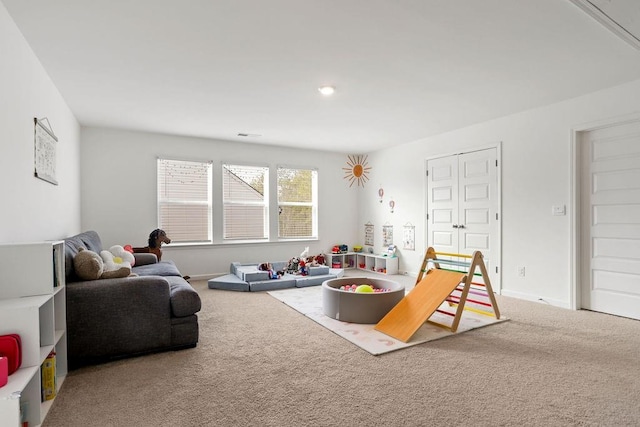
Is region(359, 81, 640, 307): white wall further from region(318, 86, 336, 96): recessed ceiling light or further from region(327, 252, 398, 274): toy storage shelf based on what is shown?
region(318, 86, 336, 96): recessed ceiling light

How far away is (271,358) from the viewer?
269 cm

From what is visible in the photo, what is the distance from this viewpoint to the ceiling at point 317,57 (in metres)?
2.34

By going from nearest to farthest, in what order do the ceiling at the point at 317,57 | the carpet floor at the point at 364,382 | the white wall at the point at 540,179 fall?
the carpet floor at the point at 364,382, the ceiling at the point at 317,57, the white wall at the point at 540,179

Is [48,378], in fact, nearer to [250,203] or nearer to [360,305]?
[360,305]

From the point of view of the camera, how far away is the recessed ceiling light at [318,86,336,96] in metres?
3.66

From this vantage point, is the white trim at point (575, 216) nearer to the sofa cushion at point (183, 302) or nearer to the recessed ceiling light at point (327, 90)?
the recessed ceiling light at point (327, 90)

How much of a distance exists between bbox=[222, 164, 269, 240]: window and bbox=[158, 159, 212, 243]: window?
1.03 feet

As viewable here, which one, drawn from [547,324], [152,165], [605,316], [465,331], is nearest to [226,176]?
[152,165]

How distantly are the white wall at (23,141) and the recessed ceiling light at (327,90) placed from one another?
2478 millimetres

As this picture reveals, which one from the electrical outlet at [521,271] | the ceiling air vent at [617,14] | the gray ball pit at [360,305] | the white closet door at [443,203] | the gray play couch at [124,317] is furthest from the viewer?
the white closet door at [443,203]

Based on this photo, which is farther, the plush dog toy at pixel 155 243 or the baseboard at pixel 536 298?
the plush dog toy at pixel 155 243

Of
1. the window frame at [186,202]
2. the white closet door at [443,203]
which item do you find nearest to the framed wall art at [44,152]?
the window frame at [186,202]

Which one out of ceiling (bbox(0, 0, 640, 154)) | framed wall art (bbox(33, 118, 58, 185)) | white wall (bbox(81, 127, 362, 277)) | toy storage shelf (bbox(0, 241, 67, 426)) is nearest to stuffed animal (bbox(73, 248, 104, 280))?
toy storage shelf (bbox(0, 241, 67, 426))

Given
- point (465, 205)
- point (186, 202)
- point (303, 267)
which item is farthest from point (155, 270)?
point (465, 205)
